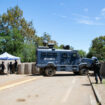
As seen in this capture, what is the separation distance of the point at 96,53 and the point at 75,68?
2971 inches

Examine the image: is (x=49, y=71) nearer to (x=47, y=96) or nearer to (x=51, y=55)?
(x=51, y=55)

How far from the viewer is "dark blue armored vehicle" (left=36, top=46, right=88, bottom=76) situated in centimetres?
2397

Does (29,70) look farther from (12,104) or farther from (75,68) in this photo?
(12,104)

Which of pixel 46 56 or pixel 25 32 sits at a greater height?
pixel 25 32

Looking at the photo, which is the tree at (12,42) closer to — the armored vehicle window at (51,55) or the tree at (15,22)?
the tree at (15,22)

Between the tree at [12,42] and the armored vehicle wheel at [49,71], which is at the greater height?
the tree at [12,42]

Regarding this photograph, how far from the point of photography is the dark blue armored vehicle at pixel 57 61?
78.6ft

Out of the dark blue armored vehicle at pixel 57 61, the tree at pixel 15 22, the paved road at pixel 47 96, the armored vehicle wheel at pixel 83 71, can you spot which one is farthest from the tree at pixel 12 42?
the paved road at pixel 47 96

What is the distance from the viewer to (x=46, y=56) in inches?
949

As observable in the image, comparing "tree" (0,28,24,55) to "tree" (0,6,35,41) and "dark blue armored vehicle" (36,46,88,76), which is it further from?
"dark blue armored vehicle" (36,46,88,76)

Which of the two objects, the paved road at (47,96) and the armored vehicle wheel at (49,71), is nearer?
the paved road at (47,96)

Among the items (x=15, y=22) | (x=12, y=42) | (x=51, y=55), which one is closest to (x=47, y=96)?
(x=51, y=55)

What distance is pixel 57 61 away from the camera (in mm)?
24266

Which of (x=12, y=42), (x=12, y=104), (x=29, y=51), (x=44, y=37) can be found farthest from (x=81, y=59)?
(x=44, y=37)
